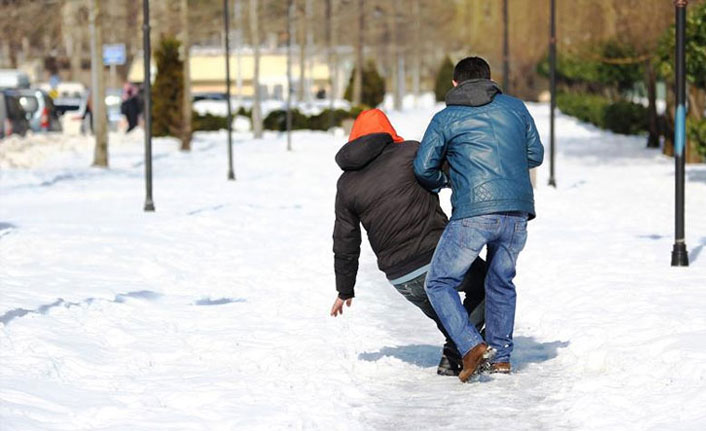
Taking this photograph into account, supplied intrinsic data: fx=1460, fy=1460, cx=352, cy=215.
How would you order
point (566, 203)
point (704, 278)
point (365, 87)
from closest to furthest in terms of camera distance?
point (704, 278) → point (566, 203) → point (365, 87)

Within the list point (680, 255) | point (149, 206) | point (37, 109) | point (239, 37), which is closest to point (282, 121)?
point (37, 109)

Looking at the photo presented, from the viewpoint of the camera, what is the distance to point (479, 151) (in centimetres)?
776

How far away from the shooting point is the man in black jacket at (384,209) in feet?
26.1

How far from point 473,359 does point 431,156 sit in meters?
1.12

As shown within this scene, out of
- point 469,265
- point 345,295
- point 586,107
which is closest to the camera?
point 469,265

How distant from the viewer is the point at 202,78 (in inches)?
4050

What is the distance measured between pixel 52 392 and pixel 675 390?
3.26 metres

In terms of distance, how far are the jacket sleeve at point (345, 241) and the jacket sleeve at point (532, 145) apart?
101cm

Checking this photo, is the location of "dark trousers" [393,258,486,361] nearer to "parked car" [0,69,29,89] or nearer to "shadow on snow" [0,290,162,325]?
"shadow on snow" [0,290,162,325]

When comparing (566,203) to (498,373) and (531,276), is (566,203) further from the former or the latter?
(498,373)

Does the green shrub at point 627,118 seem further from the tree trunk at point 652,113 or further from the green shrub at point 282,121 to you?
the green shrub at point 282,121

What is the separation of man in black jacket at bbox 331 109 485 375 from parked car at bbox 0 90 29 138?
34.3 meters

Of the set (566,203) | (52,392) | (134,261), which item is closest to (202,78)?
(566,203)

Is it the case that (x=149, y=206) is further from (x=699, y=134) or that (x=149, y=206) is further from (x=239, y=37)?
(x=239, y=37)
